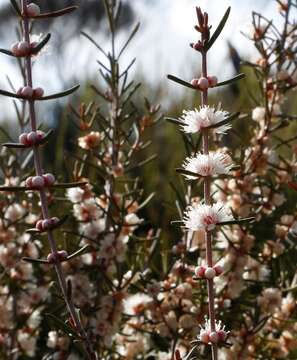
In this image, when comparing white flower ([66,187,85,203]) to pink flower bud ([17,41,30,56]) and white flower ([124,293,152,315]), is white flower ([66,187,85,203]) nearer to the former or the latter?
white flower ([124,293,152,315])

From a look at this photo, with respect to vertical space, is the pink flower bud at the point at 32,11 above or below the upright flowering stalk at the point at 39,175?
above

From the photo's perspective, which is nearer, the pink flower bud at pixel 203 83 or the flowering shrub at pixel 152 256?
the pink flower bud at pixel 203 83

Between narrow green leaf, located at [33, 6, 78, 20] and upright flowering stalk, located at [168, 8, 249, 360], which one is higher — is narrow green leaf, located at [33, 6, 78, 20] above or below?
above

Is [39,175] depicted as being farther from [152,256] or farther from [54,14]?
[152,256]

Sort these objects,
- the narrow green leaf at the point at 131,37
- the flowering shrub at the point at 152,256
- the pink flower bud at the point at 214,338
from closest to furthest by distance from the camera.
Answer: the pink flower bud at the point at 214,338 < the flowering shrub at the point at 152,256 < the narrow green leaf at the point at 131,37

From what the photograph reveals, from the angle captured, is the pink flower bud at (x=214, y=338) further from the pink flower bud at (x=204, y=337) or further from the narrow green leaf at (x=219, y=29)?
the narrow green leaf at (x=219, y=29)

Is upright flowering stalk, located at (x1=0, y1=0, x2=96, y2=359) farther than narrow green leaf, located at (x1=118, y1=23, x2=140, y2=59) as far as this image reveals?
No

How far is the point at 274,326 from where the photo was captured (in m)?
1.02

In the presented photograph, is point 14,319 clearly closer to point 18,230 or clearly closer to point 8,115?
point 18,230

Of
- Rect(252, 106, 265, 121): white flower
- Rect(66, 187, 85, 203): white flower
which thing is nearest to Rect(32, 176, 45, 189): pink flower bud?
Rect(66, 187, 85, 203): white flower

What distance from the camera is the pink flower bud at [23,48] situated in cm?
61

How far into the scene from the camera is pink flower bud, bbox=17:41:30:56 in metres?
0.61

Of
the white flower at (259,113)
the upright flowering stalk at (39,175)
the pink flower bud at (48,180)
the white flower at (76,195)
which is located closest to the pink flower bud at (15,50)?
the upright flowering stalk at (39,175)

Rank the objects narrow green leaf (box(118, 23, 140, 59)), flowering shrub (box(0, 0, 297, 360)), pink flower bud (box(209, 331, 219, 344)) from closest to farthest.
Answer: pink flower bud (box(209, 331, 219, 344)) < flowering shrub (box(0, 0, 297, 360)) < narrow green leaf (box(118, 23, 140, 59))
